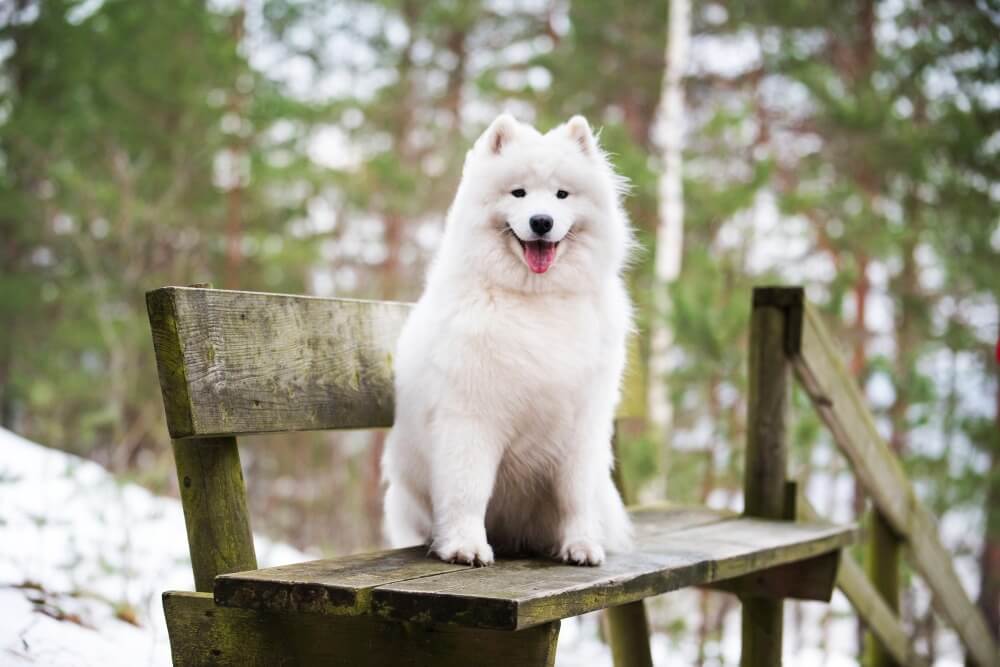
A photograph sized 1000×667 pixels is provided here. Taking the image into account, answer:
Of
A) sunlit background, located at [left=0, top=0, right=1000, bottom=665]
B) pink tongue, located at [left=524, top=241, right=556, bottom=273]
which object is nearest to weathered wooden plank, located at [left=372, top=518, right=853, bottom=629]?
pink tongue, located at [left=524, top=241, right=556, bottom=273]

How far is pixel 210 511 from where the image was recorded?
2127 mm

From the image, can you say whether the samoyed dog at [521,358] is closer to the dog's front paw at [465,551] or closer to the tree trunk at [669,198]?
the dog's front paw at [465,551]

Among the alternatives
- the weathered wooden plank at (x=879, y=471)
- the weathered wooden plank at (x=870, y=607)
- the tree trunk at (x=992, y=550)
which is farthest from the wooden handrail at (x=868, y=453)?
the tree trunk at (x=992, y=550)

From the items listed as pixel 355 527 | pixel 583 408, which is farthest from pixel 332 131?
pixel 583 408

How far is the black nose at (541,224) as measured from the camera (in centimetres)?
234

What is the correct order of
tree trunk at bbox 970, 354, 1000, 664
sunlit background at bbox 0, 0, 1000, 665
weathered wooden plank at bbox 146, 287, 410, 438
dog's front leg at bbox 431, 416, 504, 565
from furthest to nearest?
tree trunk at bbox 970, 354, 1000, 664
sunlit background at bbox 0, 0, 1000, 665
dog's front leg at bbox 431, 416, 504, 565
weathered wooden plank at bbox 146, 287, 410, 438

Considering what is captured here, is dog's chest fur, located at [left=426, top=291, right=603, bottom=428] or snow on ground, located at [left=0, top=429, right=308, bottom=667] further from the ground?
dog's chest fur, located at [left=426, top=291, right=603, bottom=428]

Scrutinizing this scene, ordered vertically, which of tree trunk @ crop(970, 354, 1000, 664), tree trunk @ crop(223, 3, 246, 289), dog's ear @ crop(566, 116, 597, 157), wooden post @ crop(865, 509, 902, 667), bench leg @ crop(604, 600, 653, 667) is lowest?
tree trunk @ crop(970, 354, 1000, 664)

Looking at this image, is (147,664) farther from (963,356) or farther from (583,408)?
(963,356)

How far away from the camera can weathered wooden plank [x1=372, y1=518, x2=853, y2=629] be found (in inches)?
65.7

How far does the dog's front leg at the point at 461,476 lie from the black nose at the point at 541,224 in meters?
0.50

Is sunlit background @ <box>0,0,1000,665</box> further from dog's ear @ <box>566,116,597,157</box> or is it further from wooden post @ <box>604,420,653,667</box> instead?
dog's ear @ <box>566,116,597,157</box>

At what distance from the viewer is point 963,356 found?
9.25m

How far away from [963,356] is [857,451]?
20.6ft
